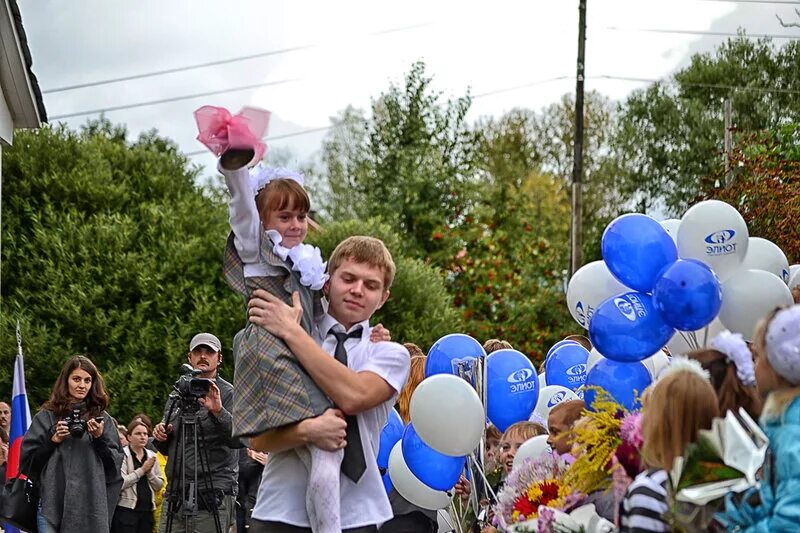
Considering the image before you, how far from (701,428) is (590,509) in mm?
1087

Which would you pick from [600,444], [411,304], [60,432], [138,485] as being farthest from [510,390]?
[411,304]

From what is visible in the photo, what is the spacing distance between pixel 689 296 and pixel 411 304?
13.1 metres

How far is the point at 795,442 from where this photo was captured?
12.6ft

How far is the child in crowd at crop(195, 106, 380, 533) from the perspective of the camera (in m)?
4.19

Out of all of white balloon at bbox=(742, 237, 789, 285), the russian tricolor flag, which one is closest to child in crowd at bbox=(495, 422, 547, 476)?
white balloon at bbox=(742, 237, 789, 285)

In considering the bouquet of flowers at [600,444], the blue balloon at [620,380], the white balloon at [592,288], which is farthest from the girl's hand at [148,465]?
the bouquet of flowers at [600,444]

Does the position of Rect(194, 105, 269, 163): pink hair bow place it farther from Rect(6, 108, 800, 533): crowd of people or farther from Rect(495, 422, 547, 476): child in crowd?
Rect(495, 422, 547, 476): child in crowd

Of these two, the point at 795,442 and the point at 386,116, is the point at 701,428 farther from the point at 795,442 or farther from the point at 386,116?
the point at 386,116

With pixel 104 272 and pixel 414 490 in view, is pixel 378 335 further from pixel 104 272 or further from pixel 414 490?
pixel 104 272

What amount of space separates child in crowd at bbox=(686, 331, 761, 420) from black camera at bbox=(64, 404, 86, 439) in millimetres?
6196

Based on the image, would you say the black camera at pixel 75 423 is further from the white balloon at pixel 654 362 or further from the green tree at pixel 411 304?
the green tree at pixel 411 304

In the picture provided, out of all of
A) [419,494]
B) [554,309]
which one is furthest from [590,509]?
[554,309]

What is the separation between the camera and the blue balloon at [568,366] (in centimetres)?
816

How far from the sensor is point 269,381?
4242 millimetres
